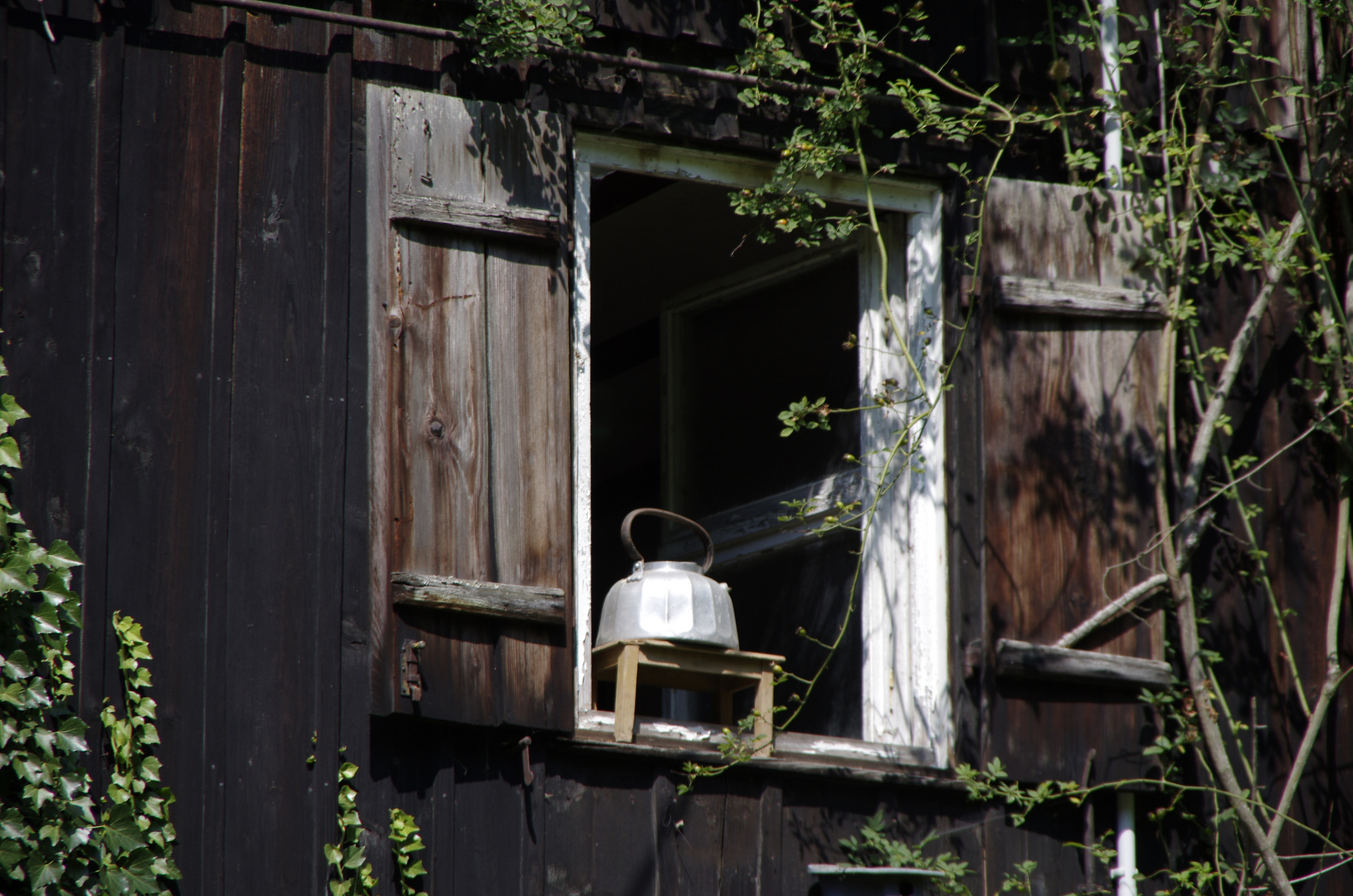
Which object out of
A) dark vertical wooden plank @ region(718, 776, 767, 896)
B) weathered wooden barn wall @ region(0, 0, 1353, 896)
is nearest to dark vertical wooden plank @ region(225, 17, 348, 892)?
weathered wooden barn wall @ region(0, 0, 1353, 896)

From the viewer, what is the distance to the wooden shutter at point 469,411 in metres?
3.61

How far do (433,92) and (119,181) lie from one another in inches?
28.9

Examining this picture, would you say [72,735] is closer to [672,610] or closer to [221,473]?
[221,473]

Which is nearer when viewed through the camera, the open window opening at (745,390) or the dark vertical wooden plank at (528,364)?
the dark vertical wooden plank at (528,364)

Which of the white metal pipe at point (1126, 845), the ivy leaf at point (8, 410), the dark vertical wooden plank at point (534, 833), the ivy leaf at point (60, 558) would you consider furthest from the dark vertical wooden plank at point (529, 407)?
the white metal pipe at point (1126, 845)

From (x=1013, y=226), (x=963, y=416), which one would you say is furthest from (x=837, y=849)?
(x=1013, y=226)

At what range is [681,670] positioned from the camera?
388cm

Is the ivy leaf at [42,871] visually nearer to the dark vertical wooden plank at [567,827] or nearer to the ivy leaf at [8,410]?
the ivy leaf at [8,410]

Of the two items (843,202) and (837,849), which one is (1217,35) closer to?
(843,202)

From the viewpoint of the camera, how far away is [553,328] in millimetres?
3902

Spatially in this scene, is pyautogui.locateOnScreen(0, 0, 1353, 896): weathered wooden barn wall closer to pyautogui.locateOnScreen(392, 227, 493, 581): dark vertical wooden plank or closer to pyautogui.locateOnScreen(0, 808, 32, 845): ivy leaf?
pyautogui.locateOnScreen(392, 227, 493, 581): dark vertical wooden plank

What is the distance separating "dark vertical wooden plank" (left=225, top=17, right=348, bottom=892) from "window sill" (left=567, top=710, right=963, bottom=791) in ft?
1.95

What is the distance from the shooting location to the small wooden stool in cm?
376

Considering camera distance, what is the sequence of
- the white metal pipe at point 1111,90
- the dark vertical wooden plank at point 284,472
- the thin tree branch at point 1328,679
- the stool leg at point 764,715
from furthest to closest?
the white metal pipe at point 1111,90
the thin tree branch at point 1328,679
the stool leg at point 764,715
the dark vertical wooden plank at point 284,472
